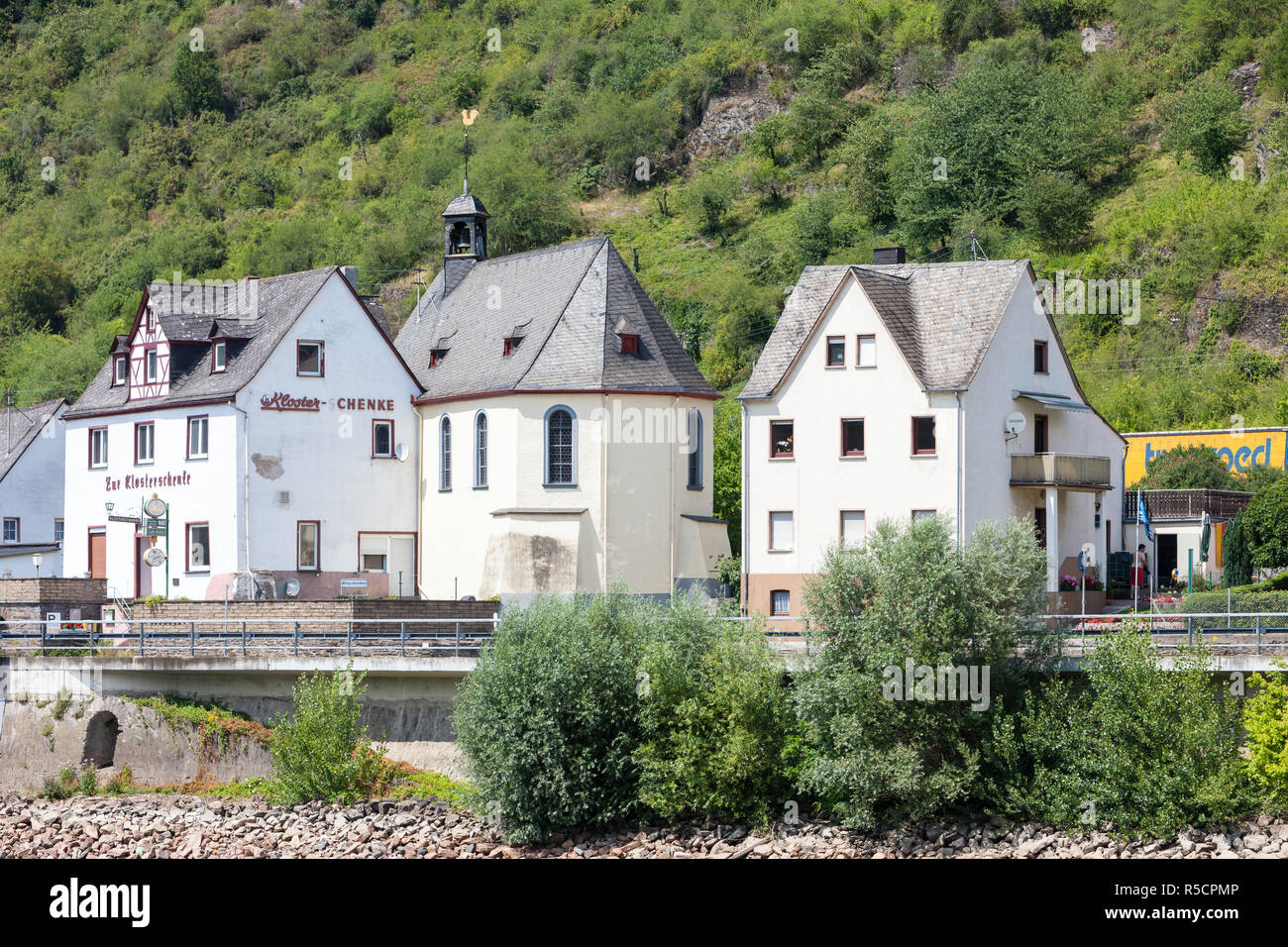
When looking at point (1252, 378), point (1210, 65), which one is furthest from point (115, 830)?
point (1210, 65)

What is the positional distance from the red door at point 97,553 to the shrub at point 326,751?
19.9 meters

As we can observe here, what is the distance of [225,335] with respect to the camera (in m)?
57.3

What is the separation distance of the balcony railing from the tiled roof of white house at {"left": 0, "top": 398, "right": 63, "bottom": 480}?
4403cm

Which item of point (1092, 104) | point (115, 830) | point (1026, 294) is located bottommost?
point (115, 830)

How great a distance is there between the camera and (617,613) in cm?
4041

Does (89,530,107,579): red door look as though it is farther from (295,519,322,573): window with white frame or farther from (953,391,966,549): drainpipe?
(953,391,966,549): drainpipe

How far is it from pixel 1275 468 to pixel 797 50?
6376 cm

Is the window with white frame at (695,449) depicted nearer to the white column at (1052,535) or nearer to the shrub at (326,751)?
the white column at (1052,535)

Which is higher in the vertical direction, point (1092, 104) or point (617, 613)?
point (1092, 104)

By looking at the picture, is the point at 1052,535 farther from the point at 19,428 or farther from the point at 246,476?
the point at 19,428

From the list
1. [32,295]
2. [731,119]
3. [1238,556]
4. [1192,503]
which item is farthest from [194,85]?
[1238,556]

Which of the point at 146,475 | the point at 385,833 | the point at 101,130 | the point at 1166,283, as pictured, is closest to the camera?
the point at 385,833

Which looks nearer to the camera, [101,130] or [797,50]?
[797,50]

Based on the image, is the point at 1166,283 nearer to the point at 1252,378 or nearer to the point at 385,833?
the point at 1252,378
